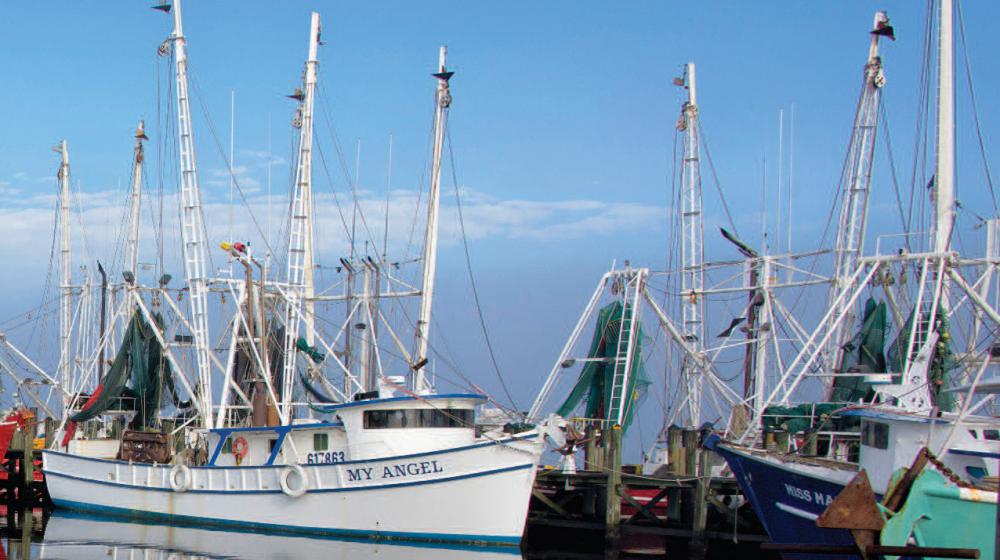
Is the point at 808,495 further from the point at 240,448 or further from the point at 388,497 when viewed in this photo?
the point at 240,448

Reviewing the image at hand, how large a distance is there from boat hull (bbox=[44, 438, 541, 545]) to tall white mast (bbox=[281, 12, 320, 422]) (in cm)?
340

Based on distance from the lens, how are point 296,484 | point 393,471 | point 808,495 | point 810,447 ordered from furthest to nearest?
point 296,484, point 810,447, point 393,471, point 808,495

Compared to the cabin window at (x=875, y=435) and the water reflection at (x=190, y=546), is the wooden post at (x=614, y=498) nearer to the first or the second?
the water reflection at (x=190, y=546)

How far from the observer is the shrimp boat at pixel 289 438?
27.0 meters

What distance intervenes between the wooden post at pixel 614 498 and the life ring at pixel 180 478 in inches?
450

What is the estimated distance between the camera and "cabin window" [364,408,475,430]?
28062 mm

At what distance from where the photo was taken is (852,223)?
3394cm

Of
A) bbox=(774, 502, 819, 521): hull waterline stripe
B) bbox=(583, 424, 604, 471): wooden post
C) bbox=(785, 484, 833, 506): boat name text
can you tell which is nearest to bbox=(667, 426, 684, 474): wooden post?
bbox=(583, 424, 604, 471): wooden post

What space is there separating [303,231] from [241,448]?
249 inches

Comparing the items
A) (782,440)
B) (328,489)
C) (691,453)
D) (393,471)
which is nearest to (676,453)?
(691,453)

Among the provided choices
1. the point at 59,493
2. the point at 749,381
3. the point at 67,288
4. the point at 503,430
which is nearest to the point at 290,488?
the point at 503,430

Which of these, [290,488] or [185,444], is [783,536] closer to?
[290,488]

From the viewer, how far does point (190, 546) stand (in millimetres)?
27969

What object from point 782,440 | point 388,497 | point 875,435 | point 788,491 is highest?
point 875,435
